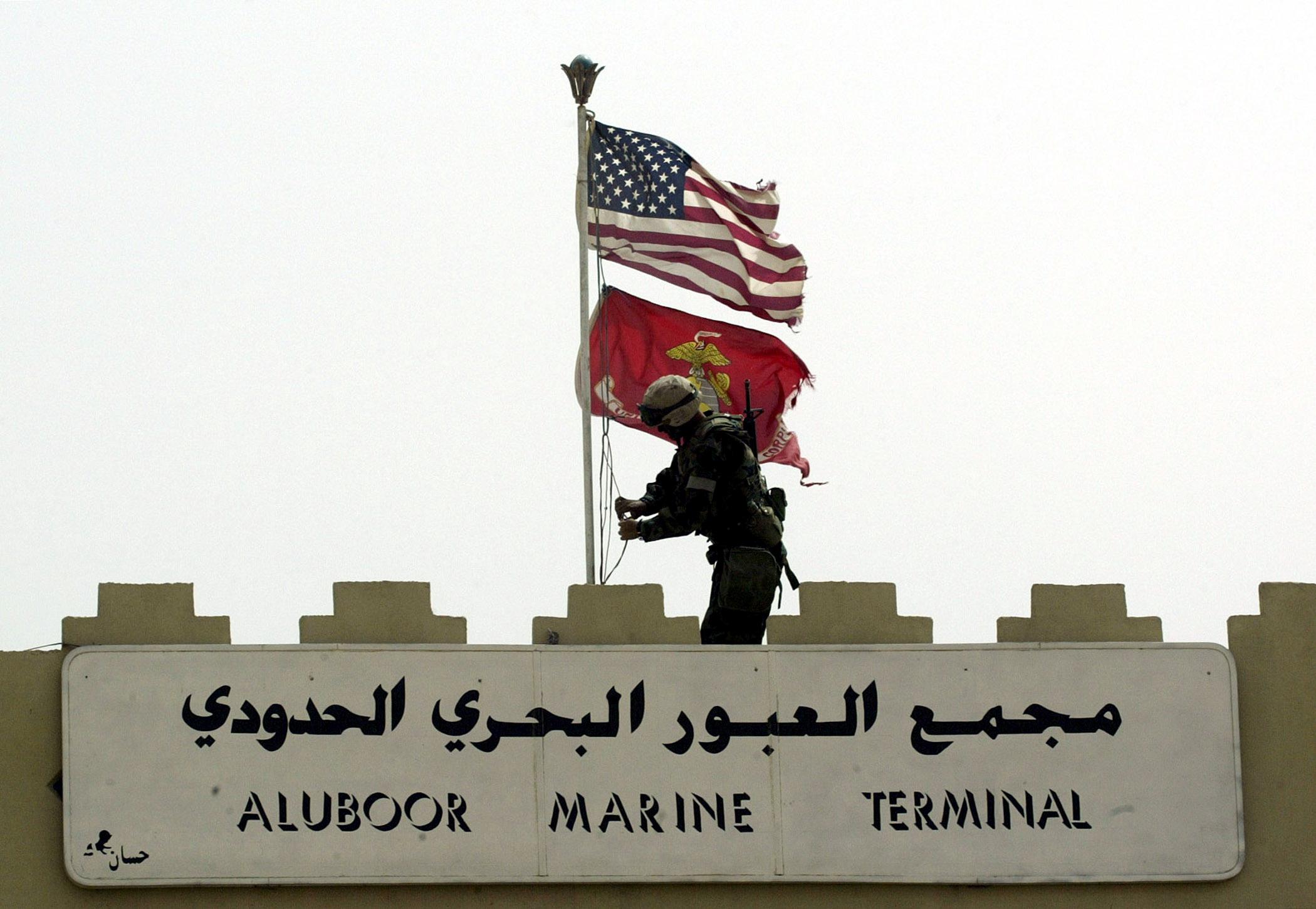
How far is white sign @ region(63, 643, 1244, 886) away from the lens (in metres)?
9.81

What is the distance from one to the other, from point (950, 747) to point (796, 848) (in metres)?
1.00

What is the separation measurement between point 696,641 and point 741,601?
A: 470 millimetres

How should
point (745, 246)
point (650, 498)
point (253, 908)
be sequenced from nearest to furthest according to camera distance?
point (253, 908) → point (650, 498) → point (745, 246)

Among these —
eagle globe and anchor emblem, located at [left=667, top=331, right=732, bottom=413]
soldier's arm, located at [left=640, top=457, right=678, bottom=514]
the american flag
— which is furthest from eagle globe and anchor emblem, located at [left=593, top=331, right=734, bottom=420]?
soldier's arm, located at [left=640, top=457, right=678, bottom=514]

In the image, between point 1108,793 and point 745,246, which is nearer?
point 1108,793

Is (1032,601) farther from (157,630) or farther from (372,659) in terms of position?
(157,630)


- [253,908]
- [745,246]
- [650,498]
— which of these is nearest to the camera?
[253,908]

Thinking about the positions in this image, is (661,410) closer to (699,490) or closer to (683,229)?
(699,490)

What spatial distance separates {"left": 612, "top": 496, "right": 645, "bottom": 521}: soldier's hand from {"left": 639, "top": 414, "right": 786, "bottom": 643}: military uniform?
0.22 meters

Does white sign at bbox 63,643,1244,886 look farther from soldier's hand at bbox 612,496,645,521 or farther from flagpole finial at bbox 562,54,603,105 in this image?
flagpole finial at bbox 562,54,603,105

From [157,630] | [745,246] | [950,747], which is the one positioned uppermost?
[745,246]

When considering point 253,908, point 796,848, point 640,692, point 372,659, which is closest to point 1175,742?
point 796,848

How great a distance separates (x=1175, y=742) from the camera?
10.1 meters

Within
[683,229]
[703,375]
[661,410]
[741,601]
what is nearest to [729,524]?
[741,601]
